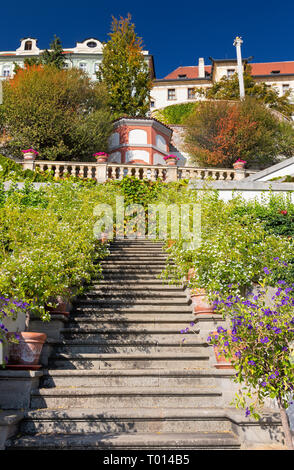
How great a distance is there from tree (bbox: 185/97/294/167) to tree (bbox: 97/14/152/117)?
4205 millimetres

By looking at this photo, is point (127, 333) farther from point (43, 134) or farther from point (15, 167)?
point (43, 134)

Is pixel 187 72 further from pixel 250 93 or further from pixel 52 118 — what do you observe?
pixel 52 118

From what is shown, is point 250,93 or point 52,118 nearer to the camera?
point 52,118

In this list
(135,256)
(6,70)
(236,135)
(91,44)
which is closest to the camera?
(135,256)

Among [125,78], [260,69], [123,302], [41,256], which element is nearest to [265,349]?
[41,256]

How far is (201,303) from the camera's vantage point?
707 cm

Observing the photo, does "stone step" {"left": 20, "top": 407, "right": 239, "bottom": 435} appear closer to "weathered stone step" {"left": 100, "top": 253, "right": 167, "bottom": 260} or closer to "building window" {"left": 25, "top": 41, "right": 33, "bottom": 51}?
"weathered stone step" {"left": 100, "top": 253, "right": 167, "bottom": 260}

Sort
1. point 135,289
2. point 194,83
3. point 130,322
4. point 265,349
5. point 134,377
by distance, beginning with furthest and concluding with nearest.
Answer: point 194,83 < point 135,289 < point 130,322 < point 134,377 < point 265,349

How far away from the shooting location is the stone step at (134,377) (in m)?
5.78

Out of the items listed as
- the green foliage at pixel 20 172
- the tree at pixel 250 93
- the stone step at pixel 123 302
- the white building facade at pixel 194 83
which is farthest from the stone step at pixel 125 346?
the white building facade at pixel 194 83

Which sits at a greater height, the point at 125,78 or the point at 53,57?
the point at 53,57

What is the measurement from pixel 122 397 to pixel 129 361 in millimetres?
832

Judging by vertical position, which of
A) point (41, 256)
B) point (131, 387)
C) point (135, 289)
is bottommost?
point (131, 387)

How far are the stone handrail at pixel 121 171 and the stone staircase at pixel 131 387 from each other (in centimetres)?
867
